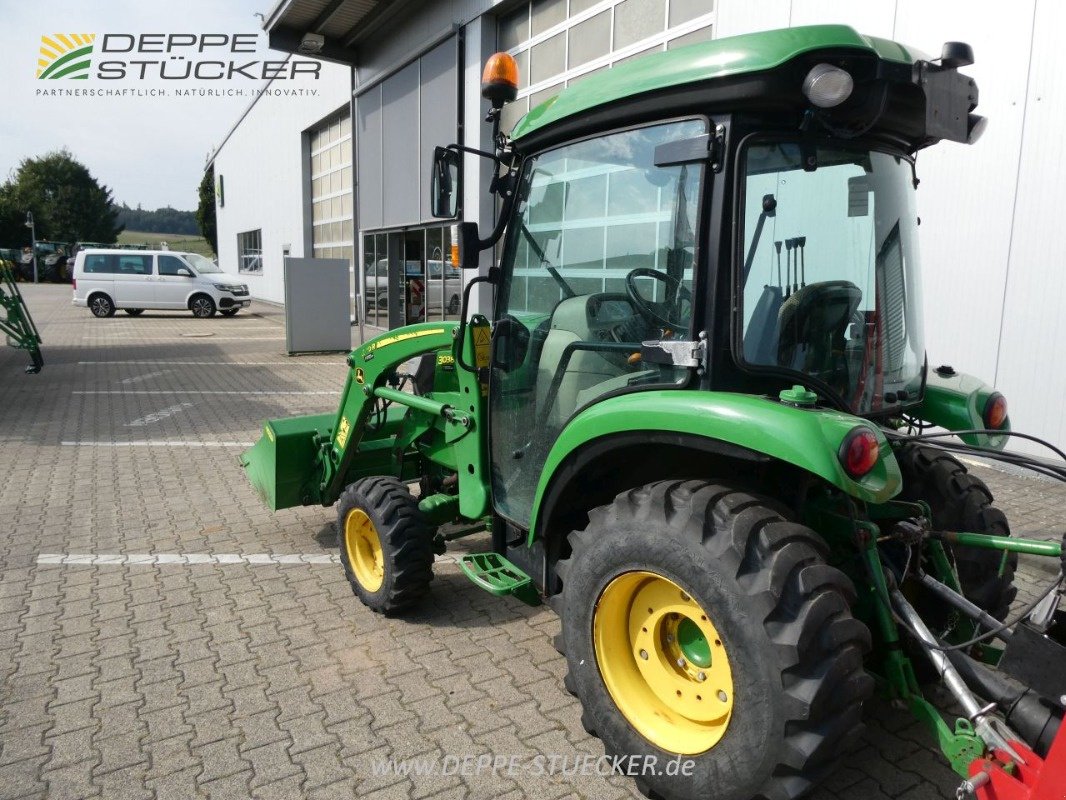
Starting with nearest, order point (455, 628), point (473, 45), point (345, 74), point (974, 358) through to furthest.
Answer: point (455, 628), point (974, 358), point (473, 45), point (345, 74)

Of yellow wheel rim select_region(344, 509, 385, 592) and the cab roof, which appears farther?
yellow wheel rim select_region(344, 509, 385, 592)

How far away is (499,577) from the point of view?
3.22 m

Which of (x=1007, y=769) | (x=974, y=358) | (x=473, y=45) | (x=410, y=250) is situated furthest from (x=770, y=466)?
(x=410, y=250)

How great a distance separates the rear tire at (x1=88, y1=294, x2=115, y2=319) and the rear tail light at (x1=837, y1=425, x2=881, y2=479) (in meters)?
23.7

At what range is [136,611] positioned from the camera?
384 centimetres

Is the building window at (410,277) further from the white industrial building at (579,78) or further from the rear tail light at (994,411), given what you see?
the rear tail light at (994,411)

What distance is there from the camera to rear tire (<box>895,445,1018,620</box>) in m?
2.89

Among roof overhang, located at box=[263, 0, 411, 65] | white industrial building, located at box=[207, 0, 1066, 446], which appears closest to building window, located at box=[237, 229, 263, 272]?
white industrial building, located at box=[207, 0, 1066, 446]

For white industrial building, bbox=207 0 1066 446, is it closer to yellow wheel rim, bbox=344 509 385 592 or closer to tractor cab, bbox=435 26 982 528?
tractor cab, bbox=435 26 982 528

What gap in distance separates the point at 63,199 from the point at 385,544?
6851cm

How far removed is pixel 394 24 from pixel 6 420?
34.3 ft

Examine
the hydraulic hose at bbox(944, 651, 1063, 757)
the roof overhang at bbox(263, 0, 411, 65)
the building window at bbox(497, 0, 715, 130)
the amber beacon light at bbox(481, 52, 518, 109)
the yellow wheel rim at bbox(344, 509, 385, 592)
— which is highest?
the roof overhang at bbox(263, 0, 411, 65)

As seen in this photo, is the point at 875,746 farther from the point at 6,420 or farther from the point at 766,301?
the point at 6,420

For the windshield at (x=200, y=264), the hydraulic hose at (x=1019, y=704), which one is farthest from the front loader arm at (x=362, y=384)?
the windshield at (x=200, y=264)
